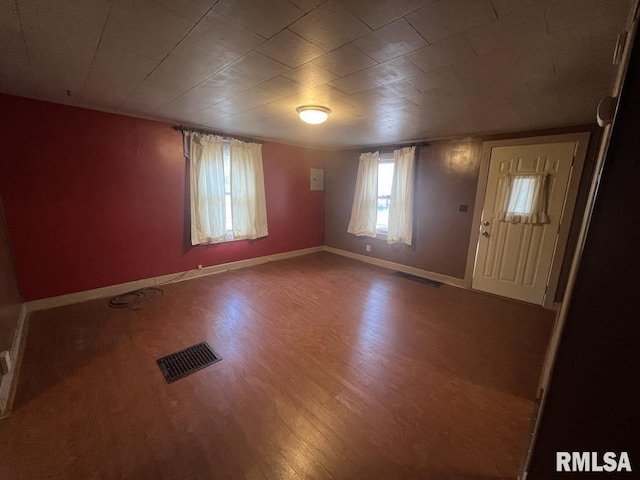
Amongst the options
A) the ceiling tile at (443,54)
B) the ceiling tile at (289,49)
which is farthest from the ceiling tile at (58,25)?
the ceiling tile at (443,54)

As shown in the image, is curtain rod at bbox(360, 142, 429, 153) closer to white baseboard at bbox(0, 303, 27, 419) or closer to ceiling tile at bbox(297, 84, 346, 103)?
ceiling tile at bbox(297, 84, 346, 103)

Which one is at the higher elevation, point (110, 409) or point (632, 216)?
point (632, 216)

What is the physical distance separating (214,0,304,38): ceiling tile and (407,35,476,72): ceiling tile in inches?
29.9

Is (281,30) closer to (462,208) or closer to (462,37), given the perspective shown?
(462,37)

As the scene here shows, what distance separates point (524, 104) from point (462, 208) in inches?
65.6

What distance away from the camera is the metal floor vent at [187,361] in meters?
1.90

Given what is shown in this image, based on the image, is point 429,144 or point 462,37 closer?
point 462,37

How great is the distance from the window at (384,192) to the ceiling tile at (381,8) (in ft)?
11.2

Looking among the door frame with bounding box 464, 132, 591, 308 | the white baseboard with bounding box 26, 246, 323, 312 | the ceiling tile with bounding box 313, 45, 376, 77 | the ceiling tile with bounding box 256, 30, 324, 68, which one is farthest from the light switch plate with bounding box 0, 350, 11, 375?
the door frame with bounding box 464, 132, 591, 308

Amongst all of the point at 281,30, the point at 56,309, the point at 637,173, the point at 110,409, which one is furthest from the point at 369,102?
the point at 56,309

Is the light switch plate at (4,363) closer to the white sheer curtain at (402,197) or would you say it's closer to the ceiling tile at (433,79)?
the ceiling tile at (433,79)

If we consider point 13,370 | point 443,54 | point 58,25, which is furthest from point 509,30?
point 13,370

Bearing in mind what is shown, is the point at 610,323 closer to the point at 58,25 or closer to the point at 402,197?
the point at 58,25

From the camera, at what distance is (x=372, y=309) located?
3004 millimetres
